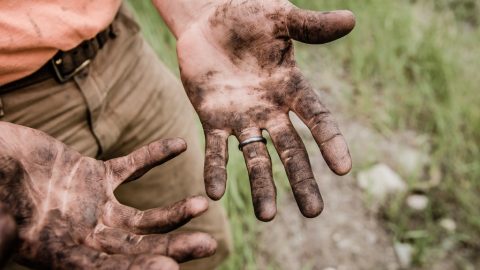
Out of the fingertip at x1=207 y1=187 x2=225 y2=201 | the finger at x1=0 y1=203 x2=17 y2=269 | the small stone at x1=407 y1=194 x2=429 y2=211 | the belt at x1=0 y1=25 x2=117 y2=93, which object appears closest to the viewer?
the finger at x1=0 y1=203 x2=17 y2=269

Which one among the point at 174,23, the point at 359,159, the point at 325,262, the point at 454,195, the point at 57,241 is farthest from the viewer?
the point at 359,159

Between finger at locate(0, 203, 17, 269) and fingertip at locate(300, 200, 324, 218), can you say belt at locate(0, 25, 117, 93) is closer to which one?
finger at locate(0, 203, 17, 269)

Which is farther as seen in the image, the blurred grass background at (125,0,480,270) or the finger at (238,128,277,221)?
the blurred grass background at (125,0,480,270)

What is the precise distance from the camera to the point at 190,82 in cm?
118

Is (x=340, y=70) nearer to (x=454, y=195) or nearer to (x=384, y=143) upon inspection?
(x=384, y=143)

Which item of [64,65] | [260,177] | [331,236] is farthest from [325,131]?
[331,236]

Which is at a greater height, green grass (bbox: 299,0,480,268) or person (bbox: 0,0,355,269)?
person (bbox: 0,0,355,269)

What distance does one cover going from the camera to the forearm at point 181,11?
1237 millimetres

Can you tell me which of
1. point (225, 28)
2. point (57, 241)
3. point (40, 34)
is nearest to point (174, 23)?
point (225, 28)

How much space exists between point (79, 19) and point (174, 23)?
258 millimetres

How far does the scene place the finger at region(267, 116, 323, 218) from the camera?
97 centimetres

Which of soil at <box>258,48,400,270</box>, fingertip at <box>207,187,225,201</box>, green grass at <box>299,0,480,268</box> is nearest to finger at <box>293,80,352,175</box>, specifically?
fingertip at <box>207,187,225,201</box>

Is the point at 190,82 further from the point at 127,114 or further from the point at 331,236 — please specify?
the point at 331,236

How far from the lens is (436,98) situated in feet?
8.19
